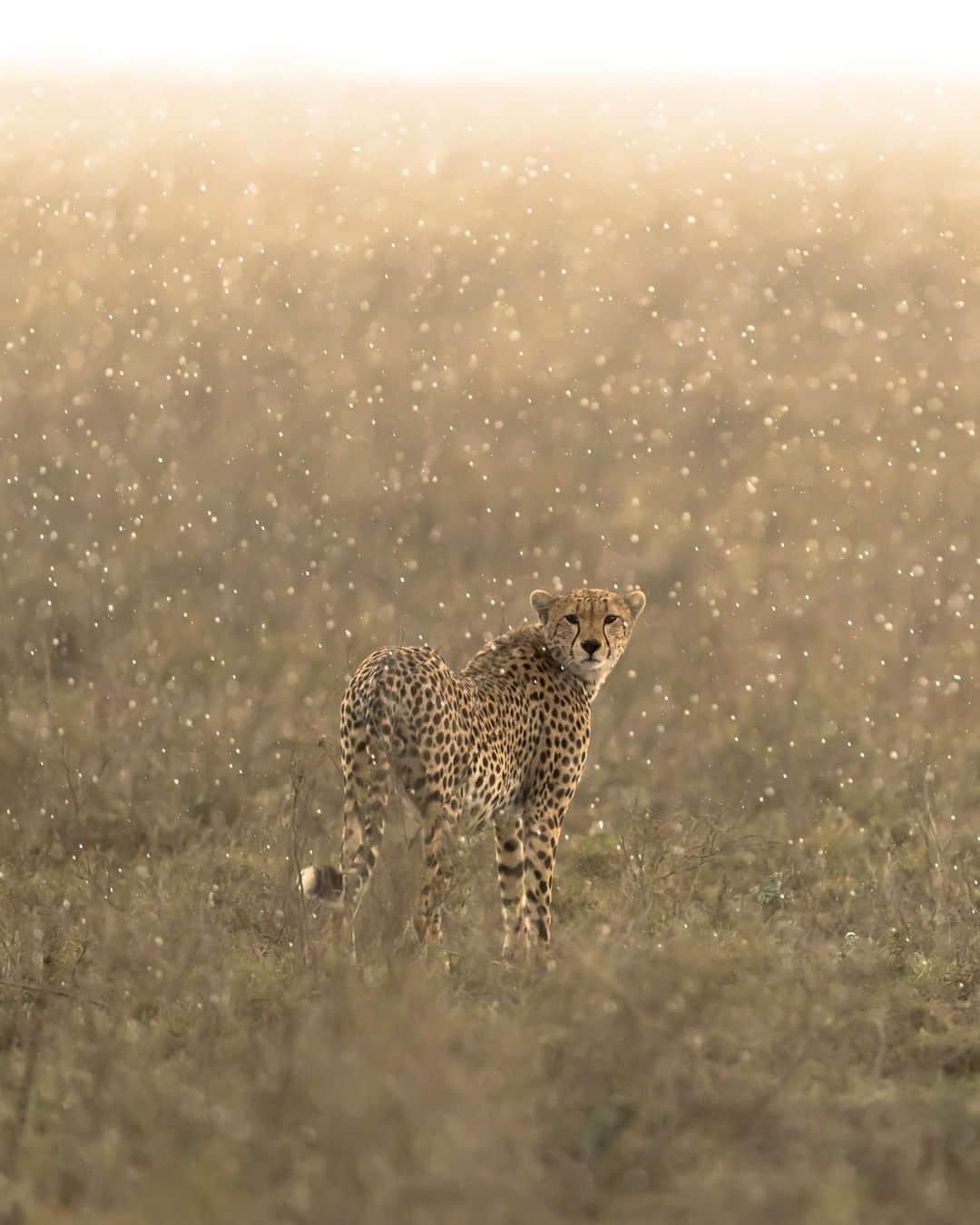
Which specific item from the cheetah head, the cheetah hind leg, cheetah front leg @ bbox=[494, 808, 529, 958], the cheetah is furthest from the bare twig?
the cheetah head

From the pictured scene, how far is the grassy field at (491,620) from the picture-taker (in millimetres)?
3432

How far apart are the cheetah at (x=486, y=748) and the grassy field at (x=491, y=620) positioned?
0.64 feet

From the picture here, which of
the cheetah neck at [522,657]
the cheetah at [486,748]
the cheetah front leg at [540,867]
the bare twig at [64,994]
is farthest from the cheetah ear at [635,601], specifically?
the bare twig at [64,994]

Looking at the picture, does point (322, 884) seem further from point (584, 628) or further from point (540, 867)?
point (584, 628)

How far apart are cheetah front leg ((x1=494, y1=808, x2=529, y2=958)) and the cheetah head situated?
0.55m

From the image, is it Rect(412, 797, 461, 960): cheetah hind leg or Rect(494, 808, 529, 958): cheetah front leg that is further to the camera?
Rect(494, 808, 529, 958): cheetah front leg

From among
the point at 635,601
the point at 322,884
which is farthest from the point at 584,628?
the point at 322,884

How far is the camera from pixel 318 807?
725 centimetres

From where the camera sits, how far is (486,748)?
18.8 ft

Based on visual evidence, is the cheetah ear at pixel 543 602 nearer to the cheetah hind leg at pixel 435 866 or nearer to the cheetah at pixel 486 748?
the cheetah at pixel 486 748

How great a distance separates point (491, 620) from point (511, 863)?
9.63 ft

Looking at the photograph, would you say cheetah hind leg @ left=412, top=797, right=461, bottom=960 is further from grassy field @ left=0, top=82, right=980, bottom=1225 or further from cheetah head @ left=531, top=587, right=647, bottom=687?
cheetah head @ left=531, top=587, right=647, bottom=687

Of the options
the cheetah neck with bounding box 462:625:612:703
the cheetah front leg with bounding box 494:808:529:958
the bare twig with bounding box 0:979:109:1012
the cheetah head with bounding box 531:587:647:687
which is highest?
the cheetah head with bounding box 531:587:647:687

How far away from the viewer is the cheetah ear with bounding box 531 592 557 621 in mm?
6180
